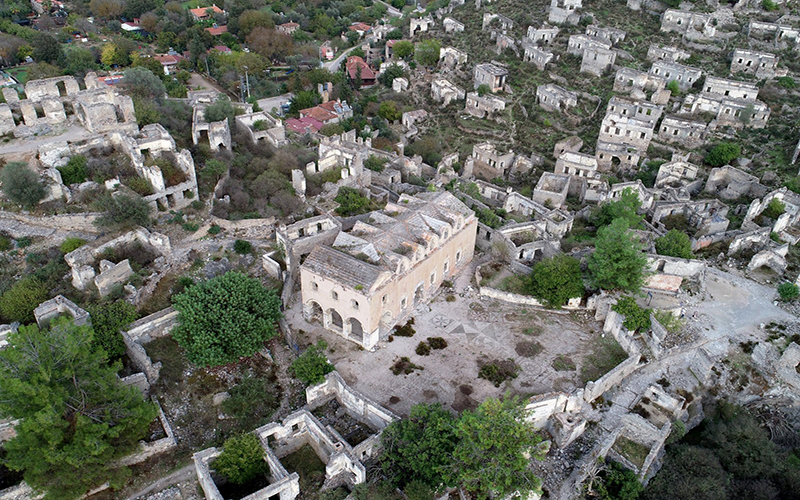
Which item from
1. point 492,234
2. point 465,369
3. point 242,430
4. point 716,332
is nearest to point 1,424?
point 242,430

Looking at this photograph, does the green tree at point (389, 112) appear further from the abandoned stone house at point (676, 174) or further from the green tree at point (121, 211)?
the green tree at point (121, 211)

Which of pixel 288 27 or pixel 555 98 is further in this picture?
pixel 288 27

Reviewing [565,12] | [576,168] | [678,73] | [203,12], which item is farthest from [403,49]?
[576,168]

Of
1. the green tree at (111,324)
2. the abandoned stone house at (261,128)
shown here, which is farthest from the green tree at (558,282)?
the abandoned stone house at (261,128)

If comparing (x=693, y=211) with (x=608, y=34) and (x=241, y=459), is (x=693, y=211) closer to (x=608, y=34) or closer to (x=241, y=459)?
(x=608, y=34)

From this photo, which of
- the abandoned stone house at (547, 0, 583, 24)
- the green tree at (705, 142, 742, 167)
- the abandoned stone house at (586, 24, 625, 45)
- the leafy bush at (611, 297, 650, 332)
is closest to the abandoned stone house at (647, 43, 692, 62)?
the abandoned stone house at (586, 24, 625, 45)

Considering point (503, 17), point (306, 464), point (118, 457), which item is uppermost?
point (503, 17)

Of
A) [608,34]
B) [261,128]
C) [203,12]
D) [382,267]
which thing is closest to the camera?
[382,267]

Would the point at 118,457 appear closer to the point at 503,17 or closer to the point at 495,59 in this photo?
the point at 495,59
